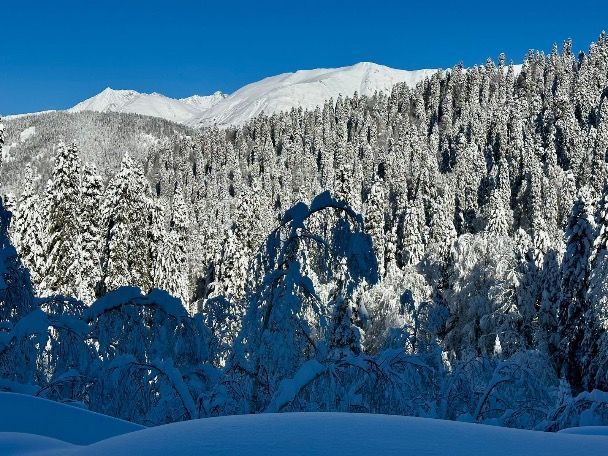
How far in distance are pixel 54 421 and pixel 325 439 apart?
232cm

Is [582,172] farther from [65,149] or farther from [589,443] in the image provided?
[589,443]

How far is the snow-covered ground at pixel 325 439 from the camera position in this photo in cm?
203

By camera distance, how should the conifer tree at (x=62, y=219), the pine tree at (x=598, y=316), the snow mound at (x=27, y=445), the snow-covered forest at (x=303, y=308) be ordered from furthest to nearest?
the conifer tree at (x=62, y=219) < the pine tree at (x=598, y=316) < the snow-covered forest at (x=303, y=308) < the snow mound at (x=27, y=445)

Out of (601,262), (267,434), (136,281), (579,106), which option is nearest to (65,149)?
(136,281)

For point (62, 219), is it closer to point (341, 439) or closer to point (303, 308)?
point (303, 308)

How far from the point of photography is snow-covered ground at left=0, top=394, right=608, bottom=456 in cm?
203

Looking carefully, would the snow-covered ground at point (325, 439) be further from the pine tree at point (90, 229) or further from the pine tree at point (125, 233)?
the pine tree at point (125, 233)

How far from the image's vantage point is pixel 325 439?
2.12 metres

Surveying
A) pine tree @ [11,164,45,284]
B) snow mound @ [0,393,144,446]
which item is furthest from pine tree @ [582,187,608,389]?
pine tree @ [11,164,45,284]

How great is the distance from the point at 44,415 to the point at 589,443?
10.7 ft

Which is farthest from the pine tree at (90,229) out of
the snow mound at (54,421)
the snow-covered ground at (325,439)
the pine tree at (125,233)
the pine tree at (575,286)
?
the snow-covered ground at (325,439)

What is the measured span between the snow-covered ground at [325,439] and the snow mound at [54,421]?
2.87 feet

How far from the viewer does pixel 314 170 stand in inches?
5384

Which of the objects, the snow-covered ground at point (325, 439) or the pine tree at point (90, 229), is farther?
the pine tree at point (90, 229)
